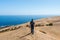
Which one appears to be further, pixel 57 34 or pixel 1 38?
pixel 57 34

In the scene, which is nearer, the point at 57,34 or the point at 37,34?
the point at 37,34

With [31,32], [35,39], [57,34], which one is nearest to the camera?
[35,39]

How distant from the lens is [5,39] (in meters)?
19.0

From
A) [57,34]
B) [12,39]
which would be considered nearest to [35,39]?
[12,39]

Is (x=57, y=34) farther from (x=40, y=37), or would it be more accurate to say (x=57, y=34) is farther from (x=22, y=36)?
(x=22, y=36)

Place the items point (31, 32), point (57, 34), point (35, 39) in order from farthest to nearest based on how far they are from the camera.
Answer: point (57, 34) → point (31, 32) → point (35, 39)

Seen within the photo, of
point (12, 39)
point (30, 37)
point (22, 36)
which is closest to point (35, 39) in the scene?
point (30, 37)

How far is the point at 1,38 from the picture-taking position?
779 inches

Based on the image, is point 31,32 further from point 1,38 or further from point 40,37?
point 1,38

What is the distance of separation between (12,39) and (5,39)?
1245 millimetres

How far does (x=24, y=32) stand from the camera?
65.7 ft

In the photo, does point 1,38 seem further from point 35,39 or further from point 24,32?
point 35,39

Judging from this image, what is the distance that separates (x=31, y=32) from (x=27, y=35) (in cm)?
94

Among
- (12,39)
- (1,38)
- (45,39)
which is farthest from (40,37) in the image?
(1,38)
